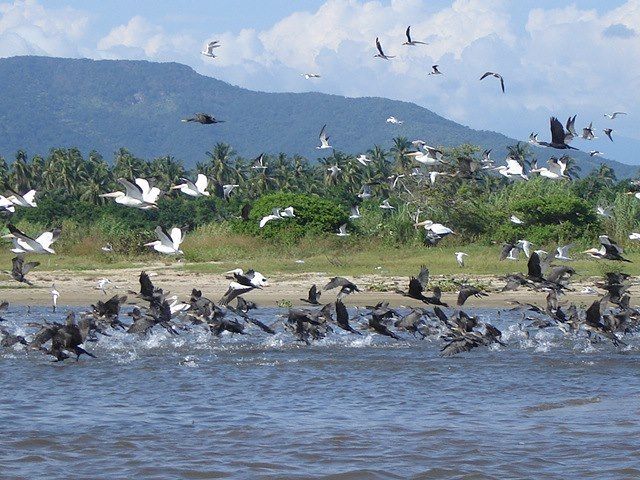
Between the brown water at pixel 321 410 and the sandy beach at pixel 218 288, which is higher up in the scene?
the sandy beach at pixel 218 288

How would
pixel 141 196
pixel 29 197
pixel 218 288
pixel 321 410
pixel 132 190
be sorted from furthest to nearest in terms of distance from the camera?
1. pixel 218 288
2. pixel 29 197
3. pixel 141 196
4. pixel 132 190
5. pixel 321 410

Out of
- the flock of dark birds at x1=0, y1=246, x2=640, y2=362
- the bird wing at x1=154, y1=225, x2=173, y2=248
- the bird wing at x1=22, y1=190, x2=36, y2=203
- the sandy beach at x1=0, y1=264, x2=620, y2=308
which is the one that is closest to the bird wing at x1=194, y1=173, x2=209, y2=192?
the bird wing at x1=154, y1=225, x2=173, y2=248

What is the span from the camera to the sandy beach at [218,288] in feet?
90.6

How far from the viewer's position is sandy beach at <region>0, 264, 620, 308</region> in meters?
27.6

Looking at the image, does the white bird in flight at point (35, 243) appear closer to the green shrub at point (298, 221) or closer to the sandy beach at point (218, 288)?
the sandy beach at point (218, 288)

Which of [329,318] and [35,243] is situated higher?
[35,243]

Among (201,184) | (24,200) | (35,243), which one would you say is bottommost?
(35,243)

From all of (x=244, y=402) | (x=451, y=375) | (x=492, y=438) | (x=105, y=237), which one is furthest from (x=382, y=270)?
(x=492, y=438)

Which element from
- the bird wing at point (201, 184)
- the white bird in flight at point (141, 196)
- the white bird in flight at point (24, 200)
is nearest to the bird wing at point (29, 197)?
the white bird in flight at point (24, 200)

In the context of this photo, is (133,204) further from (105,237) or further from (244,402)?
(105,237)

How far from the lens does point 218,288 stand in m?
29.7

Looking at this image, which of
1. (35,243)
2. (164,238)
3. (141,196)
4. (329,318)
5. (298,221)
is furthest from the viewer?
(298,221)

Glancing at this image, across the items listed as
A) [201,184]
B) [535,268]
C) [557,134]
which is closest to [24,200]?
[201,184]

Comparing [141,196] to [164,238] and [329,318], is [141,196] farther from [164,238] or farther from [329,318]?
[329,318]
